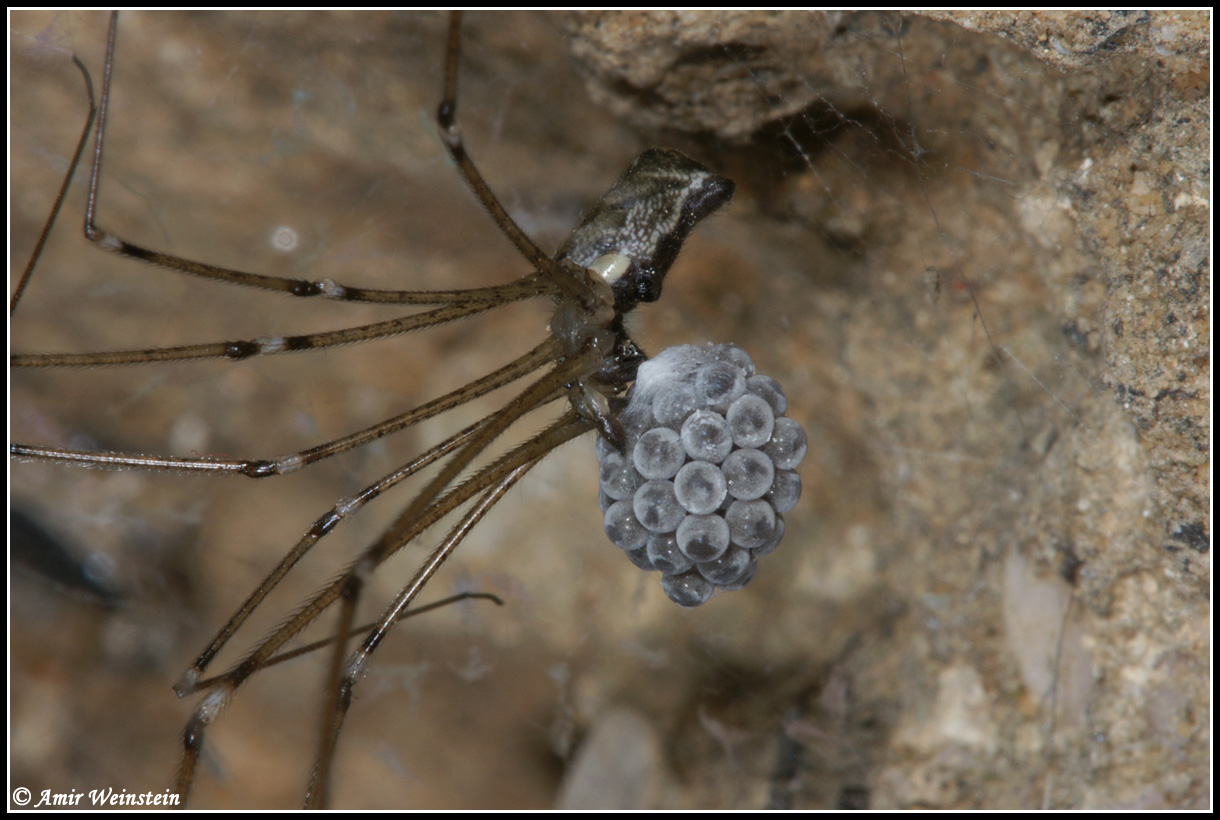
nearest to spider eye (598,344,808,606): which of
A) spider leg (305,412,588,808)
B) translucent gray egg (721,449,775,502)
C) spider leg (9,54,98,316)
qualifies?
translucent gray egg (721,449,775,502)

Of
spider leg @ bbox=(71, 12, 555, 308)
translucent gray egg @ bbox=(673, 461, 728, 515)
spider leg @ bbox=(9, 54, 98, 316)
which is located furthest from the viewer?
spider leg @ bbox=(9, 54, 98, 316)

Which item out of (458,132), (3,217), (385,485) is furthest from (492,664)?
(3,217)

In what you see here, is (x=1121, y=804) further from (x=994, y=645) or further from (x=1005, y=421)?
(x=1005, y=421)

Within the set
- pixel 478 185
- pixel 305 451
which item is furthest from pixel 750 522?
pixel 305 451

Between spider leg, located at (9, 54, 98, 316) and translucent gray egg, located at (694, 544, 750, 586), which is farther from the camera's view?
spider leg, located at (9, 54, 98, 316)

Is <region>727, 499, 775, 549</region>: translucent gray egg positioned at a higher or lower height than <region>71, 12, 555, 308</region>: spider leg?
lower

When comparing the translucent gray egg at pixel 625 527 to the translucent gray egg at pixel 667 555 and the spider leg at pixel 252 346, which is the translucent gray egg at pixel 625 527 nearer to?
the translucent gray egg at pixel 667 555

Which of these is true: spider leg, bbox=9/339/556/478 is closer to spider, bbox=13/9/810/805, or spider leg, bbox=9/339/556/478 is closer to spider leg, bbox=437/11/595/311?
spider, bbox=13/9/810/805
